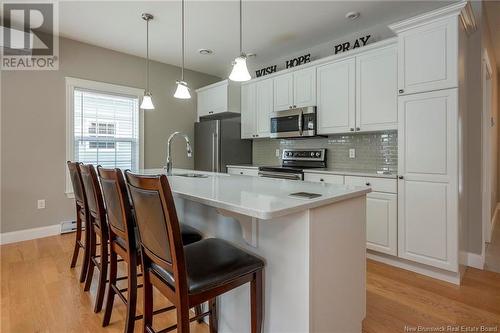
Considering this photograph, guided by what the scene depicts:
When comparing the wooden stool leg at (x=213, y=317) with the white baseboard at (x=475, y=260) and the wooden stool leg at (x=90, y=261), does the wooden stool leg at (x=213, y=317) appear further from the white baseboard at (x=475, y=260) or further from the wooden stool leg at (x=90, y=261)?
the white baseboard at (x=475, y=260)

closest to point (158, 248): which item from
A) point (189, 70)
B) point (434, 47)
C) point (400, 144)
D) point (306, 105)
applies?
point (400, 144)

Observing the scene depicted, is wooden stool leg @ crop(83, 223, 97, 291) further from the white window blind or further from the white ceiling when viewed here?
the white ceiling

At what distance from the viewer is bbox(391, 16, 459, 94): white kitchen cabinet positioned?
7.65ft

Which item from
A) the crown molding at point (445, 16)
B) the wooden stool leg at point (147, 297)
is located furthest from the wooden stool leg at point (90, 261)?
the crown molding at point (445, 16)

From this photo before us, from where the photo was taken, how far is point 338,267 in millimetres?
1403

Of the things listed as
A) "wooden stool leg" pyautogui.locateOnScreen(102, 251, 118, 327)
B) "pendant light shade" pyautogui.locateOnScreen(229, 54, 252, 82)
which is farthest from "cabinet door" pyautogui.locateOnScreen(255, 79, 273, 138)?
"wooden stool leg" pyautogui.locateOnScreen(102, 251, 118, 327)

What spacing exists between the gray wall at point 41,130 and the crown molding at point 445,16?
3.72 meters

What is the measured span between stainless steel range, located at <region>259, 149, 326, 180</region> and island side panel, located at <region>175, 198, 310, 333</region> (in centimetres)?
200

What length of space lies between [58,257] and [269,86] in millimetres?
3466

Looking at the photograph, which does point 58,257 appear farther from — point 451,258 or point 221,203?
point 451,258

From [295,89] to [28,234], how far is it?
4001mm

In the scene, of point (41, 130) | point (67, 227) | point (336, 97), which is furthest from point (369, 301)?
point (41, 130)

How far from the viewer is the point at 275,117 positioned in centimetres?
402

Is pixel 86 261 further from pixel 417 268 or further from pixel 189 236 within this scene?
pixel 417 268
